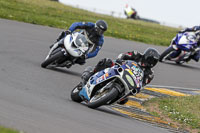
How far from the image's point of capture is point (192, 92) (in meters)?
13.4

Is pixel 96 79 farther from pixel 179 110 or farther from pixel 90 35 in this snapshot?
pixel 90 35

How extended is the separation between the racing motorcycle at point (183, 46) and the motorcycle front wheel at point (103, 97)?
10.7 m

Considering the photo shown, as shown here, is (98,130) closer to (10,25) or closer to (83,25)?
(83,25)

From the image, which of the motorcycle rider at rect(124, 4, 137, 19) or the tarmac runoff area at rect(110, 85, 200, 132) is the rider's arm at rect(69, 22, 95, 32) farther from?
the motorcycle rider at rect(124, 4, 137, 19)

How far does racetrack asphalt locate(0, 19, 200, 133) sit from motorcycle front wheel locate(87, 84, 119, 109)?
0.40ft

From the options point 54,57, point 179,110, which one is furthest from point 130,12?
point 179,110

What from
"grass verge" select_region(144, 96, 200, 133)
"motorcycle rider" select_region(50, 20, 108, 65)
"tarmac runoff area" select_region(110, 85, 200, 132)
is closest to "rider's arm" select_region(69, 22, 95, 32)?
"motorcycle rider" select_region(50, 20, 108, 65)

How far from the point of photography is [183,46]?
18688 mm

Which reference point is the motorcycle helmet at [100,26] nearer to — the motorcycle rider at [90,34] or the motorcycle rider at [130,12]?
the motorcycle rider at [90,34]

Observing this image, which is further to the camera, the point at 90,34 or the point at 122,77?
the point at 90,34

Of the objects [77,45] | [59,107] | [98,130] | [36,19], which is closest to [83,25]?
[77,45]

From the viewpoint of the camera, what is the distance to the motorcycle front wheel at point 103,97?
25.6 feet

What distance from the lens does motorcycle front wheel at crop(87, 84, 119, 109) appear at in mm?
7805

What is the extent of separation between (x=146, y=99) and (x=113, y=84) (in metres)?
3.01
